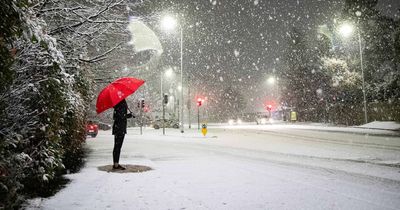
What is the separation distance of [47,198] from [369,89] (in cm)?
Answer: 4123

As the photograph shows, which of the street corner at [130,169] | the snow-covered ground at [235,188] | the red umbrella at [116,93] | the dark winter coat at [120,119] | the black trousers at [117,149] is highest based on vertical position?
the red umbrella at [116,93]

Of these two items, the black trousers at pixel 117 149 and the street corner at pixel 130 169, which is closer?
the street corner at pixel 130 169

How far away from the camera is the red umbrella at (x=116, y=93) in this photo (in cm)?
918

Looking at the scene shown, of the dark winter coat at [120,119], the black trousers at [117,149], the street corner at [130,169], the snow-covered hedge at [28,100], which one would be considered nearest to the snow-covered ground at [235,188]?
the street corner at [130,169]

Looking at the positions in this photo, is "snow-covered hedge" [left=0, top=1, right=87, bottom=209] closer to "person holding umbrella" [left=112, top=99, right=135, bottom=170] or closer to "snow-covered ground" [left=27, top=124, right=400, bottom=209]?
"snow-covered ground" [left=27, top=124, right=400, bottom=209]

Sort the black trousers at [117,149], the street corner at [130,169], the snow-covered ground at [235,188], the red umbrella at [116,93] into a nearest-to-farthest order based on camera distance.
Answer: the snow-covered ground at [235,188] → the street corner at [130,169] → the red umbrella at [116,93] → the black trousers at [117,149]

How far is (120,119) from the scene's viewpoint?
31.5ft

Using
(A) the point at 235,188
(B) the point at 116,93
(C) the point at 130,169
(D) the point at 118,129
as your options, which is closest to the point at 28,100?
(B) the point at 116,93

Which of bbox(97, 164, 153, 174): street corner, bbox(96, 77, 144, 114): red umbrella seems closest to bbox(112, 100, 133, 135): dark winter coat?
bbox(96, 77, 144, 114): red umbrella

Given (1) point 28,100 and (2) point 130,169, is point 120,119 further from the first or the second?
(1) point 28,100

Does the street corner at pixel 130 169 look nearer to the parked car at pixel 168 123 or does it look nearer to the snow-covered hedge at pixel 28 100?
the snow-covered hedge at pixel 28 100

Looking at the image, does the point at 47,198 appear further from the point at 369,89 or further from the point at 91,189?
the point at 369,89

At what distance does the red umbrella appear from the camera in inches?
361

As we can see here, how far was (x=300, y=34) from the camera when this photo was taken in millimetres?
72250
